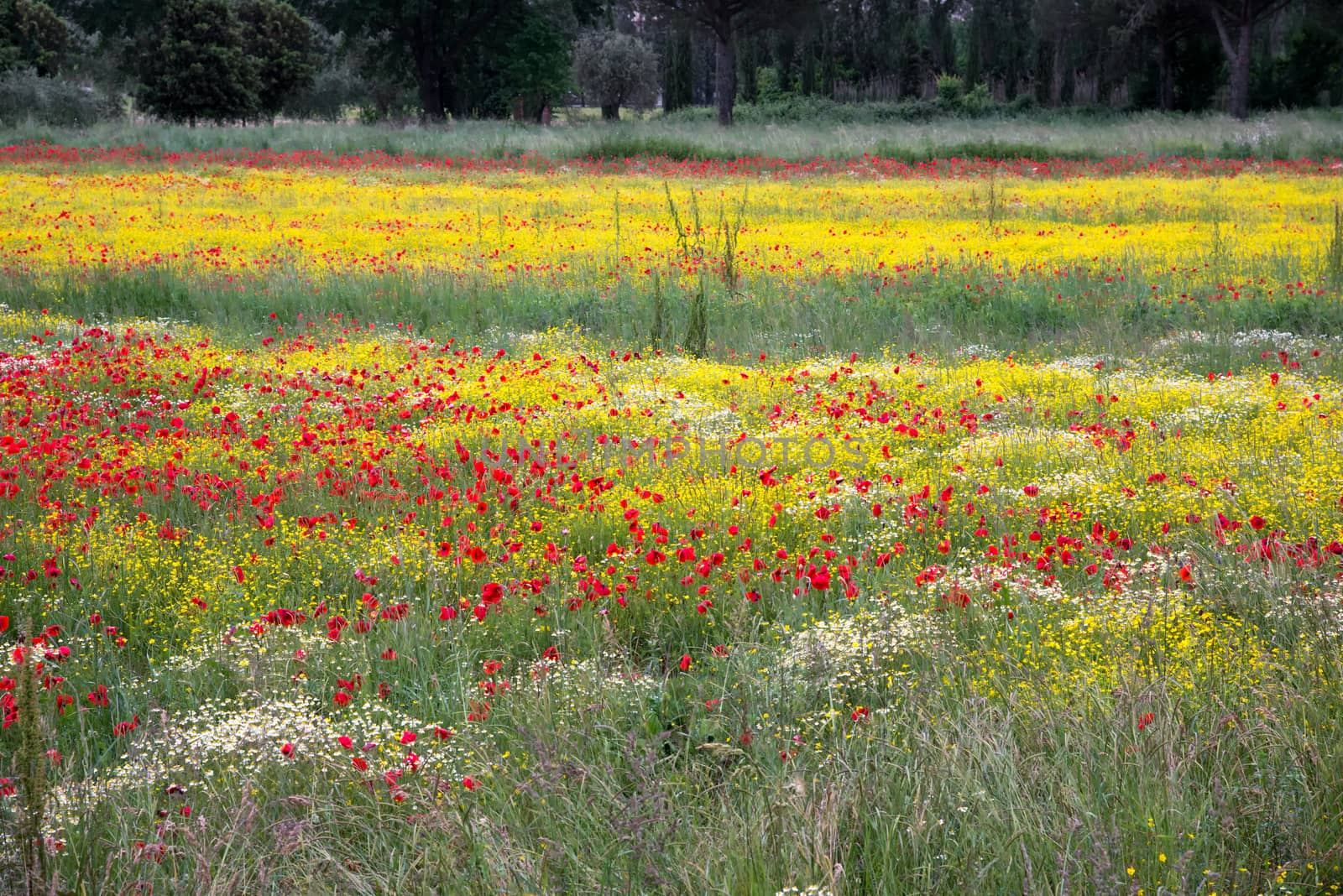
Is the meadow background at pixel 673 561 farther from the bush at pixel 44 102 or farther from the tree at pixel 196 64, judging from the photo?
the tree at pixel 196 64

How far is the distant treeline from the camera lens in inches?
1702

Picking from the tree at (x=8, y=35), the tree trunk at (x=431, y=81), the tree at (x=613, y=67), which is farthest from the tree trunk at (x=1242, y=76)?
the tree at (x=8, y=35)

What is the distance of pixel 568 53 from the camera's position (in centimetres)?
5128

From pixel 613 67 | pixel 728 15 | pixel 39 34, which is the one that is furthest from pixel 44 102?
pixel 613 67

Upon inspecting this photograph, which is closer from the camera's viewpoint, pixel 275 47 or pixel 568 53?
pixel 275 47

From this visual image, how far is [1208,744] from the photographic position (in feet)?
9.02

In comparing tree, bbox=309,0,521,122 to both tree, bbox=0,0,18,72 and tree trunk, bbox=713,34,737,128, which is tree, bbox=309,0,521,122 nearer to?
tree trunk, bbox=713,34,737,128

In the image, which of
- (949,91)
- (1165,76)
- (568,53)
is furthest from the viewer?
(568,53)

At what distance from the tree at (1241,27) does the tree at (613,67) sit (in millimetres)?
26445

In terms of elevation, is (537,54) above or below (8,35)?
below

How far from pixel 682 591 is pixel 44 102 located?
4233cm

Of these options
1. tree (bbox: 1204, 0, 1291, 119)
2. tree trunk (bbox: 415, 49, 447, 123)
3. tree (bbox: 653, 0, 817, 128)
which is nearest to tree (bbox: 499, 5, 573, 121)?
tree trunk (bbox: 415, 49, 447, 123)

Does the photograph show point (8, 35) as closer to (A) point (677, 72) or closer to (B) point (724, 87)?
(B) point (724, 87)

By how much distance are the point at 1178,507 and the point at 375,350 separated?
6.41 metres
